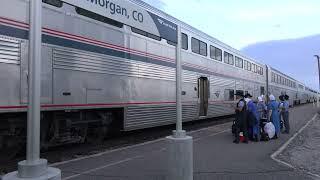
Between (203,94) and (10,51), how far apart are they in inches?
433

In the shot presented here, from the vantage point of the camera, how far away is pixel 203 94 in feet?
59.1

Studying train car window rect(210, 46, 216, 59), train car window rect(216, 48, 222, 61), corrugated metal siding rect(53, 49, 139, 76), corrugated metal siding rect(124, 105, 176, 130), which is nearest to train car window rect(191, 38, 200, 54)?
train car window rect(210, 46, 216, 59)

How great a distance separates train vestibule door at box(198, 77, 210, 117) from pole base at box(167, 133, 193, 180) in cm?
1145

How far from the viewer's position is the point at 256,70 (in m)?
29.4

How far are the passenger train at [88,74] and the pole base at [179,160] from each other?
1.71m

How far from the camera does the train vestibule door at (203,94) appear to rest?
17.6 m

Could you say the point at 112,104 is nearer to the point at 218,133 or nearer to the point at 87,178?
the point at 87,178

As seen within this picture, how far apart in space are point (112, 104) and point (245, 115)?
4223 mm

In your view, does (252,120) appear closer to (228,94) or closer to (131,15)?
(131,15)

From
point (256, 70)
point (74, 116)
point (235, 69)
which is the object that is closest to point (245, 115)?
point (74, 116)

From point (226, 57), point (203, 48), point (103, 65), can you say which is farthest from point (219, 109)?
point (103, 65)

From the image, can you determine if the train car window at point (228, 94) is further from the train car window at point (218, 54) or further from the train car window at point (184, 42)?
the train car window at point (184, 42)

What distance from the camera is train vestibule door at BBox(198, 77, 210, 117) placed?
17.6 meters

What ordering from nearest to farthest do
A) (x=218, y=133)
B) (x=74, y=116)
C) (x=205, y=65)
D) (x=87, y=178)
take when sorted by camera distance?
(x=87, y=178), (x=74, y=116), (x=218, y=133), (x=205, y=65)
